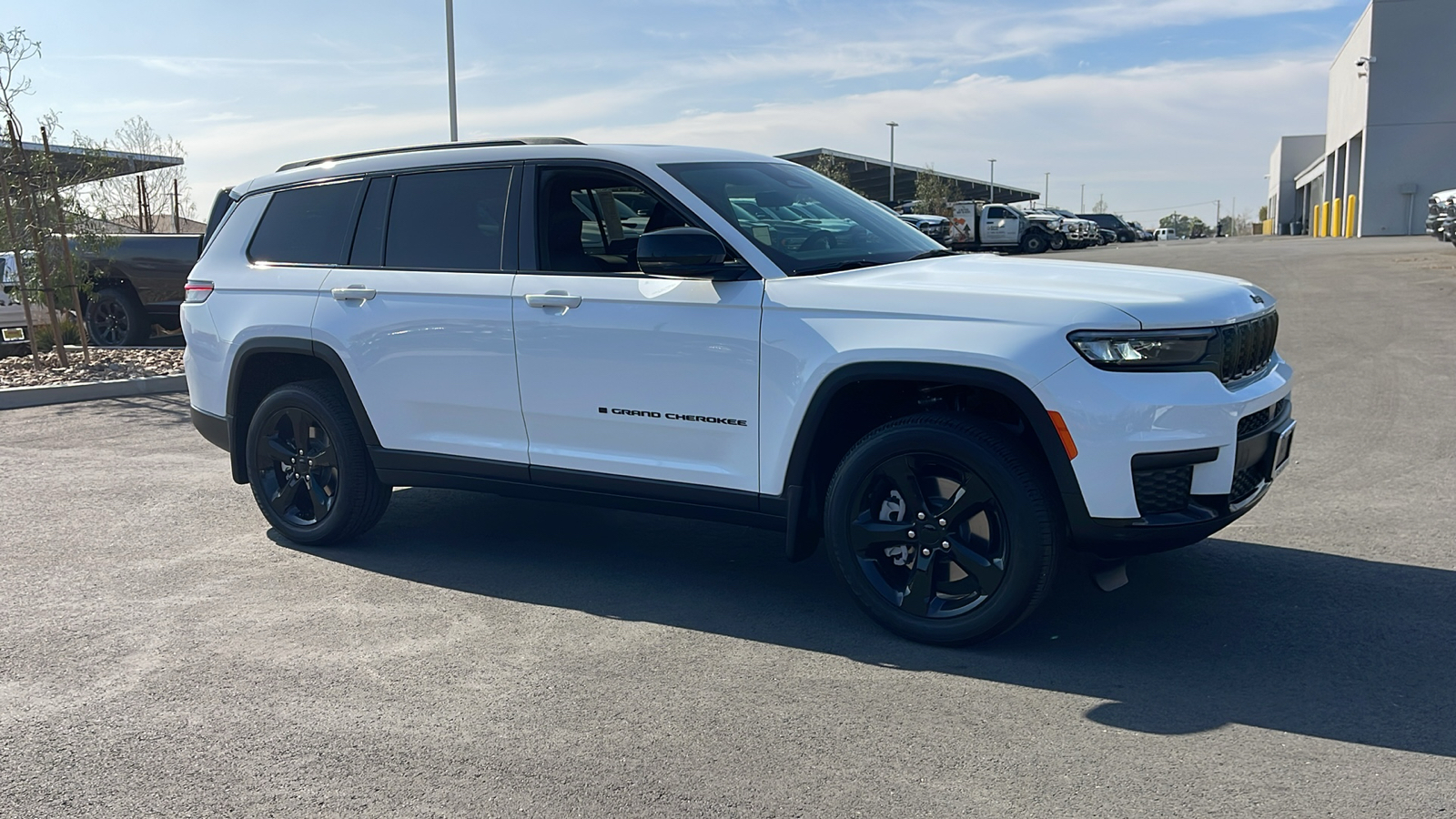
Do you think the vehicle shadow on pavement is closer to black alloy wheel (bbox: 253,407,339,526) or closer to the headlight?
black alloy wheel (bbox: 253,407,339,526)

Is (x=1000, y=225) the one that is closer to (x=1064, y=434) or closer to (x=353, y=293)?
(x=353, y=293)

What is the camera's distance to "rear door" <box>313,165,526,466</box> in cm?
519

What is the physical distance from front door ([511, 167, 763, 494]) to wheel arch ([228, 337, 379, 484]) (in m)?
1.21

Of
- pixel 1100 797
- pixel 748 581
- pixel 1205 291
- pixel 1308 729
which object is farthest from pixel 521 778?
pixel 1205 291

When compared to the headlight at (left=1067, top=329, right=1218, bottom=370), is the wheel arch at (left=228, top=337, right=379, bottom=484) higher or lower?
lower

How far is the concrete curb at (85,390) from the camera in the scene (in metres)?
11.4

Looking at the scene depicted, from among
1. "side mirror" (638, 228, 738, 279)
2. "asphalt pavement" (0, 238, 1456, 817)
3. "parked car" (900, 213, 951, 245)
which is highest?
"parked car" (900, 213, 951, 245)

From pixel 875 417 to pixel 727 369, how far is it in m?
0.61

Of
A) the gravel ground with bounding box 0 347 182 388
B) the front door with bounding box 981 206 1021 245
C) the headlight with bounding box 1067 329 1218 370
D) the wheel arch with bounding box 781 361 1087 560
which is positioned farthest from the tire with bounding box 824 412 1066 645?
the front door with bounding box 981 206 1021 245

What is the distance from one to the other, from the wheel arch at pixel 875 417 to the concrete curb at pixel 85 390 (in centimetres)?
893

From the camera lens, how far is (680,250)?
444cm

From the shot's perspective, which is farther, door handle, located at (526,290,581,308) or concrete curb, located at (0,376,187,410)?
concrete curb, located at (0,376,187,410)

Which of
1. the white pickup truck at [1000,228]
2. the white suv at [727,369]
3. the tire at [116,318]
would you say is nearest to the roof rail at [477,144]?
the white suv at [727,369]

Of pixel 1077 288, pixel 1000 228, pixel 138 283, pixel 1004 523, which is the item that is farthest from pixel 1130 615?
pixel 1000 228
